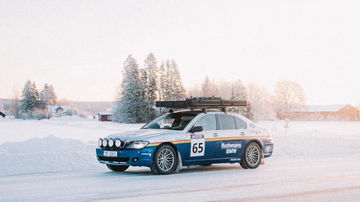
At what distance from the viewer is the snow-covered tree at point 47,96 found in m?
147

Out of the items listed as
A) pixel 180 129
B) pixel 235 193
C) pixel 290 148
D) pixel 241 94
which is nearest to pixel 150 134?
pixel 180 129

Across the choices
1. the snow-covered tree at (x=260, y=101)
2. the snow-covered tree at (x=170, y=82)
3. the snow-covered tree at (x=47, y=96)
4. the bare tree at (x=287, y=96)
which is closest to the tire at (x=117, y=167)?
the snow-covered tree at (x=170, y=82)

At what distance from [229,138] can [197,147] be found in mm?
1259

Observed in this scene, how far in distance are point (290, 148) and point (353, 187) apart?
12.7 m

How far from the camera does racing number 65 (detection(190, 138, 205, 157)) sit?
44.3 ft

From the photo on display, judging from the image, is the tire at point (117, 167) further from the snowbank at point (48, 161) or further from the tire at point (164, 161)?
the snowbank at point (48, 161)

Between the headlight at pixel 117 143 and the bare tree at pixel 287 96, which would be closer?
the headlight at pixel 117 143

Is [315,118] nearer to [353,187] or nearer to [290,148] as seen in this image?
[290,148]

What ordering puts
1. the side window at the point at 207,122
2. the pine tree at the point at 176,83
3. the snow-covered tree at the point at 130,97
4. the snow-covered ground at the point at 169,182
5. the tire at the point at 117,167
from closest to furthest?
the snow-covered ground at the point at 169,182
the tire at the point at 117,167
the side window at the point at 207,122
the snow-covered tree at the point at 130,97
the pine tree at the point at 176,83

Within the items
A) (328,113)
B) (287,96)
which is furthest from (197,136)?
(328,113)

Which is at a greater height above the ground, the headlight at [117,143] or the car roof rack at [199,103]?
the car roof rack at [199,103]

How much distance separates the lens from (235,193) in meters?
9.44

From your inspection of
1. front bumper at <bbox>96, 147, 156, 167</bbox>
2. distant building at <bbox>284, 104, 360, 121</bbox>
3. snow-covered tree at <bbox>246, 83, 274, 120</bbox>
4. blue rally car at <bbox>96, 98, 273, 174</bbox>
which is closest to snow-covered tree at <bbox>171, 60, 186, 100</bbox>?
snow-covered tree at <bbox>246, 83, 274, 120</bbox>

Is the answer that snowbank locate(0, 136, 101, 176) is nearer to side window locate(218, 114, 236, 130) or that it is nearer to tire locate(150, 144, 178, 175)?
tire locate(150, 144, 178, 175)
